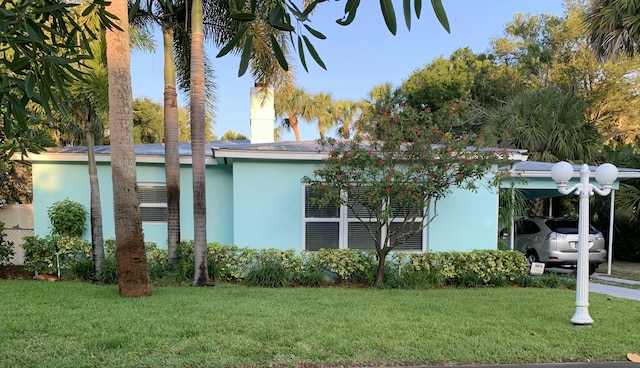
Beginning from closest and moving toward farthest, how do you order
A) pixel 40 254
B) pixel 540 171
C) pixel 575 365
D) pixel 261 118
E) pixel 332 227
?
1. pixel 575 365
2. pixel 40 254
3. pixel 332 227
4. pixel 540 171
5. pixel 261 118

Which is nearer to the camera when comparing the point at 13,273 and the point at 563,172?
the point at 563,172

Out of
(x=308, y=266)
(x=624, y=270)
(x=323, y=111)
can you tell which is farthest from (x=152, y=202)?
(x=323, y=111)

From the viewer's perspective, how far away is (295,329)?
5.30 metres

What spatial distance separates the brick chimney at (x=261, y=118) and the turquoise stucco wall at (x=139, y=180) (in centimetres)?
161

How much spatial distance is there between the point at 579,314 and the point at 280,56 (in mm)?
6012

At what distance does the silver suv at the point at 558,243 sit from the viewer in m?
10.9

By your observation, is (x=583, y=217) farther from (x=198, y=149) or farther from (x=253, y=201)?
(x=198, y=149)

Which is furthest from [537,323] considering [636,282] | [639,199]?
[639,199]

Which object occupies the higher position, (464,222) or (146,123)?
(146,123)

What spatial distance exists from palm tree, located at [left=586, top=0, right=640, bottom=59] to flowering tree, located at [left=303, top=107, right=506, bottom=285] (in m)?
5.86

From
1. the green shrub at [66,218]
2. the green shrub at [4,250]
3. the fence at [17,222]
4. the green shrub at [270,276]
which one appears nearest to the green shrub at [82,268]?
the green shrub at [66,218]

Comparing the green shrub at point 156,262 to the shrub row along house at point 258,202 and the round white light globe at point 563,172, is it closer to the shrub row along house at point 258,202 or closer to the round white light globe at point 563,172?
the shrub row along house at point 258,202

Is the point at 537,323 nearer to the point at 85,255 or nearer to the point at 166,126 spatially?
the point at 166,126

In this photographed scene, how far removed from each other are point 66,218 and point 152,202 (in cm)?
185
